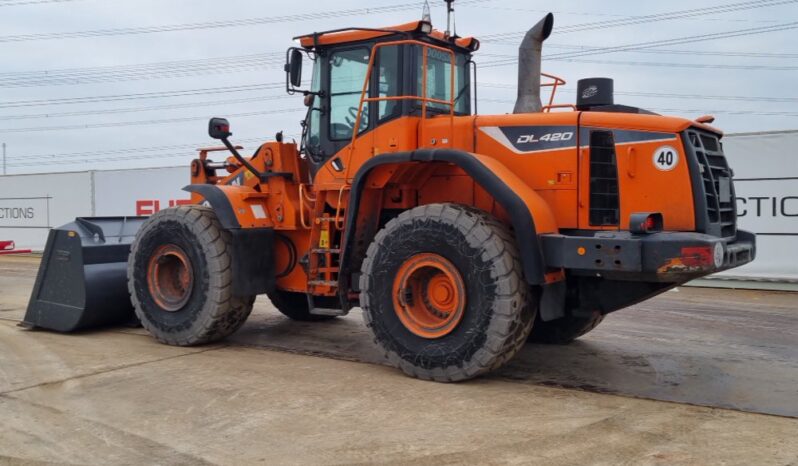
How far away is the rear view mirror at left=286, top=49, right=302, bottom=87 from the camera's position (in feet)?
22.1

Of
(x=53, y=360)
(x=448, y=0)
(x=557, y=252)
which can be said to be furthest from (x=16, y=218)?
(x=557, y=252)

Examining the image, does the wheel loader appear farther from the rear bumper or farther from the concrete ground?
the concrete ground

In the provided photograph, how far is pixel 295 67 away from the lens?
675cm

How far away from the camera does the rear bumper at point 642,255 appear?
4930mm

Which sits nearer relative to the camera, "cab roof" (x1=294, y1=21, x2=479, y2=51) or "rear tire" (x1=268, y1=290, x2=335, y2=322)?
"cab roof" (x1=294, y1=21, x2=479, y2=51)

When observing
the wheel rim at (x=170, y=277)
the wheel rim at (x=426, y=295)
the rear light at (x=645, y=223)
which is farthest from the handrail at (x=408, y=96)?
the wheel rim at (x=170, y=277)

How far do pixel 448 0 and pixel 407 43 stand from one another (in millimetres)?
715

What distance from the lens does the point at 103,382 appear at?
5.74 meters

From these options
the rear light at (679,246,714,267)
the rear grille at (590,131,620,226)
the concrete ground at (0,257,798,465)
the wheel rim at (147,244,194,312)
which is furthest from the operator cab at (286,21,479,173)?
the rear light at (679,246,714,267)

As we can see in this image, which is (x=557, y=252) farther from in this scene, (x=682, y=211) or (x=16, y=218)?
(x=16, y=218)

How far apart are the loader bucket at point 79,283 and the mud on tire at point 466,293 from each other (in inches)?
129

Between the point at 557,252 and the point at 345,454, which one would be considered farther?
the point at 557,252

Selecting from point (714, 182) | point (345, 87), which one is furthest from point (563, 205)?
point (345, 87)

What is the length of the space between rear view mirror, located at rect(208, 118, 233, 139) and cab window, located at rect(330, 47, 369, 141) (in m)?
0.98
